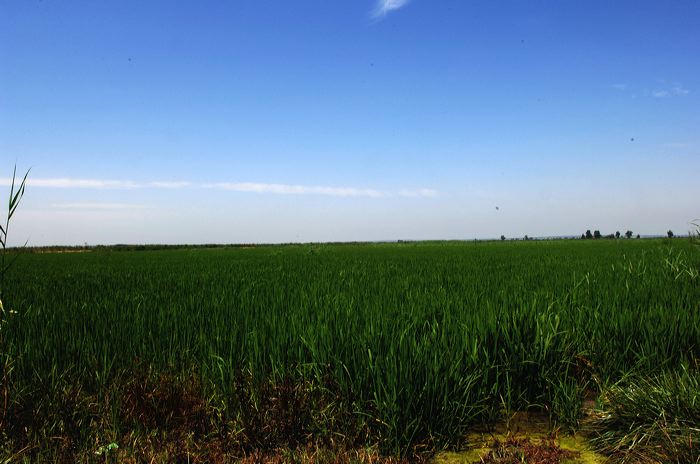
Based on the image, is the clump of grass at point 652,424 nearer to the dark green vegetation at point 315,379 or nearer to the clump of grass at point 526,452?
the dark green vegetation at point 315,379

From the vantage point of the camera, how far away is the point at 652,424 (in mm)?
2145

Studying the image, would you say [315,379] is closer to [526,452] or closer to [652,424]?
[526,452]

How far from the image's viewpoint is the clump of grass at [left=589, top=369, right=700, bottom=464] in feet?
6.39

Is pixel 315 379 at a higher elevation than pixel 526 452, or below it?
higher

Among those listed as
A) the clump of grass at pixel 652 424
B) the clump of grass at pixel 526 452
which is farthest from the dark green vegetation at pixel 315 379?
the clump of grass at pixel 526 452

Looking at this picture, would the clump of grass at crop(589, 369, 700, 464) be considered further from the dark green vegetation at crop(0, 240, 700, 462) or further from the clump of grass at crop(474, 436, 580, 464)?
the clump of grass at crop(474, 436, 580, 464)

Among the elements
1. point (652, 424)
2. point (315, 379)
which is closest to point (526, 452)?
point (652, 424)

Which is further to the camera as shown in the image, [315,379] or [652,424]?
[315,379]

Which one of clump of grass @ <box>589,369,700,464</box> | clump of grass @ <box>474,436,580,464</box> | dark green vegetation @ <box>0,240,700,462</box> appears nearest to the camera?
clump of grass @ <box>589,369,700,464</box>

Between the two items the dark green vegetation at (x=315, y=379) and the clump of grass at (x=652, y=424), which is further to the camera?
the dark green vegetation at (x=315, y=379)

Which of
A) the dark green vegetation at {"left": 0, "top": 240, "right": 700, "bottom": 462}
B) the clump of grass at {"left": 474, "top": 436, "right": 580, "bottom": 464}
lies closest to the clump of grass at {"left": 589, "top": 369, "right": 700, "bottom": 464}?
the dark green vegetation at {"left": 0, "top": 240, "right": 700, "bottom": 462}

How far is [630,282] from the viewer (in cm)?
602

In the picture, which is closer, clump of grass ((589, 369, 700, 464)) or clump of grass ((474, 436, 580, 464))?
clump of grass ((589, 369, 700, 464))

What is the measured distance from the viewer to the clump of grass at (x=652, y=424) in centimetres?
195
